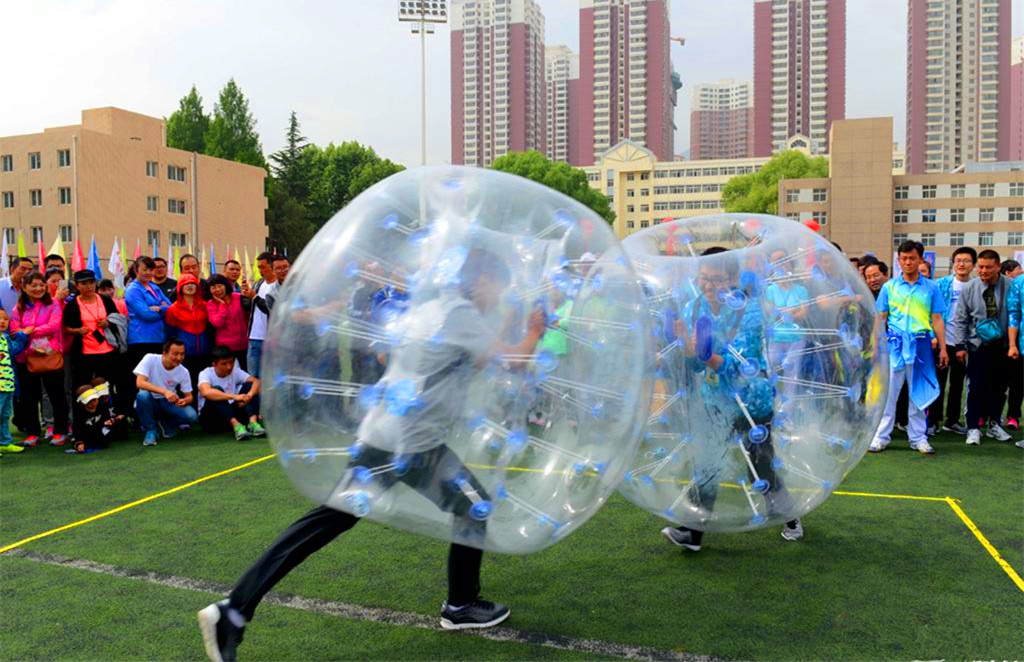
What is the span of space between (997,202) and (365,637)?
7940 cm

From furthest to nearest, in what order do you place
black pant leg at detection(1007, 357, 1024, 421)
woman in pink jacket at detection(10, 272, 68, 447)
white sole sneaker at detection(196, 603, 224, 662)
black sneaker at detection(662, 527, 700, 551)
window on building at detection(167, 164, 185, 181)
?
window on building at detection(167, 164, 185, 181) → black pant leg at detection(1007, 357, 1024, 421) → woman in pink jacket at detection(10, 272, 68, 447) → black sneaker at detection(662, 527, 700, 551) → white sole sneaker at detection(196, 603, 224, 662)

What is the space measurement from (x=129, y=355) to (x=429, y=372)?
705 cm

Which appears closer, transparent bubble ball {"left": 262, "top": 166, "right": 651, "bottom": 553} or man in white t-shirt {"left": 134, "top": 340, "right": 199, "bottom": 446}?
transparent bubble ball {"left": 262, "top": 166, "right": 651, "bottom": 553}

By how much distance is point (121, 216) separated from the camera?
4228 cm

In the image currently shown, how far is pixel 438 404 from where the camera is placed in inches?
113

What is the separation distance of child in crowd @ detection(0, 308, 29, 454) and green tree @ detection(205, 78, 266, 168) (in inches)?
1945

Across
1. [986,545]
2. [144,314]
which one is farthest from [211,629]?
[144,314]

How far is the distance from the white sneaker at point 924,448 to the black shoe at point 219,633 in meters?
6.51

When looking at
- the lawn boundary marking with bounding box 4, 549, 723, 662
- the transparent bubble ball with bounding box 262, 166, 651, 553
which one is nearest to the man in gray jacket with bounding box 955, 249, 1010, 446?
the lawn boundary marking with bounding box 4, 549, 723, 662

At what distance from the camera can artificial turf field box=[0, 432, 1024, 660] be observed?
3451 millimetres

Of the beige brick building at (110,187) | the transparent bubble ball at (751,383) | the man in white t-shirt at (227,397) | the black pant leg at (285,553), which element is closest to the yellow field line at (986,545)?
the transparent bubble ball at (751,383)

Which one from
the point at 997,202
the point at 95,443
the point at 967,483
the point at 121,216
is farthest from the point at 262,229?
the point at 997,202

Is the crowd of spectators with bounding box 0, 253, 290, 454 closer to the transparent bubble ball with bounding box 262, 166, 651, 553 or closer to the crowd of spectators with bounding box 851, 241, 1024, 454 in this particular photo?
the transparent bubble ball with bounding box 262, 166, 651, 553

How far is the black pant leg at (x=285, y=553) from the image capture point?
3.17 meters
